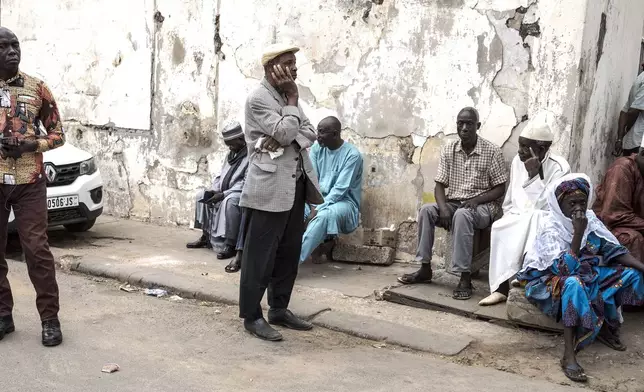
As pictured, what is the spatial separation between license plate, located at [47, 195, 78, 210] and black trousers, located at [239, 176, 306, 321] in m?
3.01

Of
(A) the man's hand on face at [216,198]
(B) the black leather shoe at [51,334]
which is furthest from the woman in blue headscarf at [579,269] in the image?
(A) the man's hand on face at [216,198]

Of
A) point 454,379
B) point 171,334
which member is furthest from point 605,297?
point 171,334

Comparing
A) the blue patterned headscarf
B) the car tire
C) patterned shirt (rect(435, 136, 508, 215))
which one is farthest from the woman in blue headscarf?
the car tire

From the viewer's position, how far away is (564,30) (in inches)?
231

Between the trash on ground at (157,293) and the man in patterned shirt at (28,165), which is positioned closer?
the man in patterned shirt at (28,165)

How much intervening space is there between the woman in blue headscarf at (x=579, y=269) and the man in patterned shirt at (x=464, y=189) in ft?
3.29

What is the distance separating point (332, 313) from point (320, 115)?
8.26ft

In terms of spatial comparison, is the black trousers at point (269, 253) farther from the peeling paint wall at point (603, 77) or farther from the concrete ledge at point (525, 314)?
the peeling paint wall at point (603, 77)

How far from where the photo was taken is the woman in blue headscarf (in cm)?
445

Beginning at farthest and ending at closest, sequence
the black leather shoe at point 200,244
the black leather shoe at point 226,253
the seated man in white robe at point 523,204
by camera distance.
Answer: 1. the black leather shoe at point 200,244
2. the black leather shoe at point 226,253
3. the seated man in white robe at point 523,204

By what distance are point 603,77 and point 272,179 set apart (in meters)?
3.43

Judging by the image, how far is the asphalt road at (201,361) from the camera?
156 inches

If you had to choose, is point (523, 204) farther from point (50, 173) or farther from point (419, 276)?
point (50, 173)

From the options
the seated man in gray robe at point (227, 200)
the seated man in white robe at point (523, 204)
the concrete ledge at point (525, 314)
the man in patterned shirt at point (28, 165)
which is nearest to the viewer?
the man in patterned shirt at point (28, 165)
